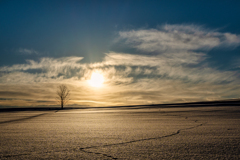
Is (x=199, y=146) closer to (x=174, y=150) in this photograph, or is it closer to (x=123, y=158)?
(x=174, y=150)

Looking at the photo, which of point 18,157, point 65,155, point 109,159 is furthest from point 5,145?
point 109,159

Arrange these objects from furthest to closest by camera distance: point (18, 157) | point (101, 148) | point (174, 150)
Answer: point (101, 148) < point (174, 150) < point (18, 157)

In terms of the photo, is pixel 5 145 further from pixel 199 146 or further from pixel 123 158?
pixel 199 146

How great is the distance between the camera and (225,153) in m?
3.05

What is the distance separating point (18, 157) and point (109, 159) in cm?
147

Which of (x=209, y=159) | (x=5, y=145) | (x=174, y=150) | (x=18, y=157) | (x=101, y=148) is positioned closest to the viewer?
(x=209, y=159)

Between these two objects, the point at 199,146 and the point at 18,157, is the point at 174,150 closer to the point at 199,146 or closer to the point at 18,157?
the point at 199,146

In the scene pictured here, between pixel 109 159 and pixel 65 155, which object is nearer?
pixel 109 159

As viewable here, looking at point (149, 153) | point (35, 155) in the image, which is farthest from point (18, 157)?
point (149, 153)

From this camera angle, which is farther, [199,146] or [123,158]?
[199,146]

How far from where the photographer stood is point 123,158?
2838 mm

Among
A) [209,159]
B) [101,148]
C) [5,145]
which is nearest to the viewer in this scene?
[209,159]

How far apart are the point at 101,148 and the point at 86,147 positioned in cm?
31

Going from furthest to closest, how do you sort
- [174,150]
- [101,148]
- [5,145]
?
[5,145] → [101,148] → [174,150]
